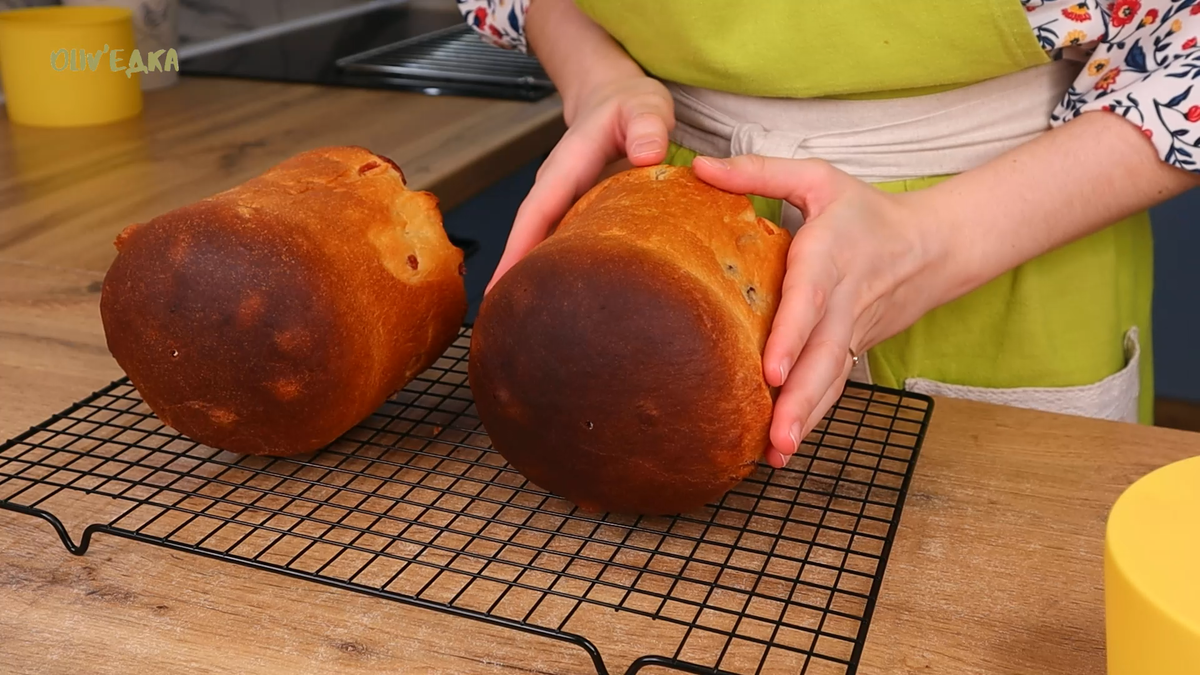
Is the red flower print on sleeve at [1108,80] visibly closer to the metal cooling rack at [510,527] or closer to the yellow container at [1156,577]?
the metal cooling rack at [510,527]

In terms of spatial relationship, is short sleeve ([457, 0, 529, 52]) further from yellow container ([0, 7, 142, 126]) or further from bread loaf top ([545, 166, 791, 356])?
yellow container ([0, 7, 142, 126])

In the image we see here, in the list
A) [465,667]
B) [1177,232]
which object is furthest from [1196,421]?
[465,667]

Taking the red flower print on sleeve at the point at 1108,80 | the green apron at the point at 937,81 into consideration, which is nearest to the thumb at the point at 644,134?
the green apron at the point at 937,81

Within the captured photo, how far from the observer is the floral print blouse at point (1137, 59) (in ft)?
2.82

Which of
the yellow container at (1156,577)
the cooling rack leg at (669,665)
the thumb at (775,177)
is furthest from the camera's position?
the thumb at (775,177)

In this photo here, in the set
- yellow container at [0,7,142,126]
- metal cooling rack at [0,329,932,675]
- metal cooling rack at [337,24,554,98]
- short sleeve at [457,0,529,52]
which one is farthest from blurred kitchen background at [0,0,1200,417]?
metal cooling rack at [0,329,932,675]

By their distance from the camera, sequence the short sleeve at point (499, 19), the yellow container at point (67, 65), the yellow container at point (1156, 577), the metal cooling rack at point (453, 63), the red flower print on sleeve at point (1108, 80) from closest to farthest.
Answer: the yellow container at point (1156, 577)
the red flower print on sleeve at point (1108, 80)
the short sleeve at point (499, 19)
the yellow container at point (67, 65)
the metal cooling rack at point (453, 63)

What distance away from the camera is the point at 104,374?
37.8 inches

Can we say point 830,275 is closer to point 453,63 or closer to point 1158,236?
point 453,63

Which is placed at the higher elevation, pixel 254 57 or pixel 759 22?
pixel 759 22

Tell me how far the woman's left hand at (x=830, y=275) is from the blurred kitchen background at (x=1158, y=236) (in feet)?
4.19

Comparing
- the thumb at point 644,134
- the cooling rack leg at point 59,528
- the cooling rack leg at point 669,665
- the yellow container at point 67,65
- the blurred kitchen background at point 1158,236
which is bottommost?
the blurred kitchen background at point 1158,236

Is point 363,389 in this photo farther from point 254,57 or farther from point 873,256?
point 254,57

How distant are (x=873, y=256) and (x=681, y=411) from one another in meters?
0.22
